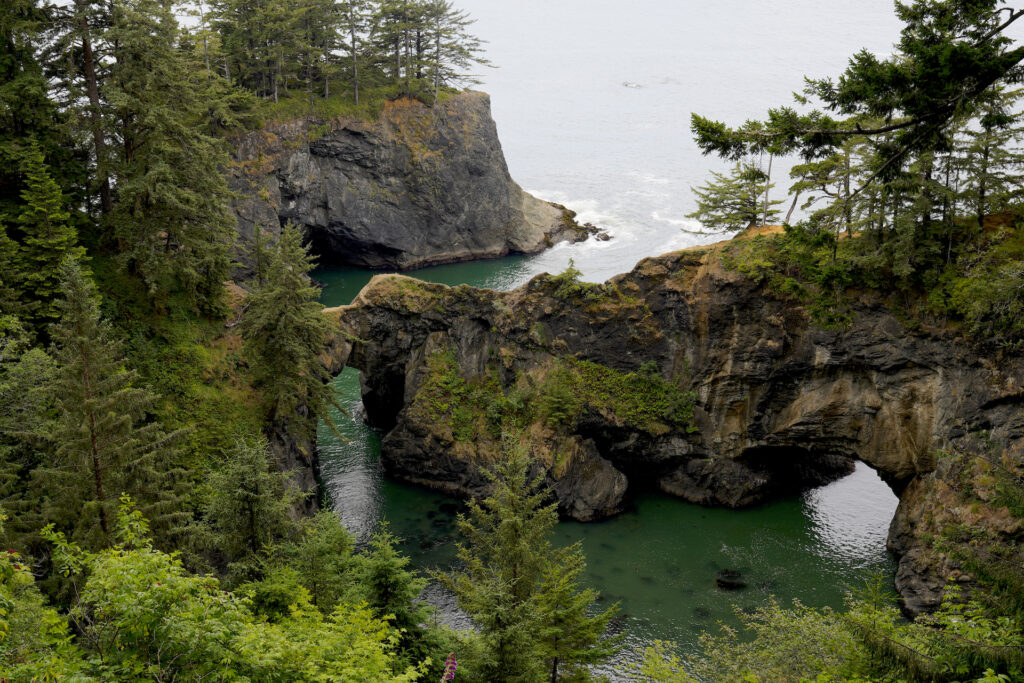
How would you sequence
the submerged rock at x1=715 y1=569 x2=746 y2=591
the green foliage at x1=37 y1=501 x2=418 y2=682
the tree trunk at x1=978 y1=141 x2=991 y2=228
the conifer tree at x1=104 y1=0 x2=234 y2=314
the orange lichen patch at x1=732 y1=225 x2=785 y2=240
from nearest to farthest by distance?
1. the green foliage at x1=37 y1=501 x2=418 y2=682
2. the tree trunk at x1=978 y1=141 x2=991 y2=228
3. the conifer tree at x1=104 y1=0 x2=234 y2=314
4. the submerged rock at x1=715 y1=569 x2=746 y2=591
5. the orange lichen patch at x1=732 y1=225 x2=785 y2=240

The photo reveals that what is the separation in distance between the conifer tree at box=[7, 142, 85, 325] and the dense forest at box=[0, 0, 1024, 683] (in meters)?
0.12

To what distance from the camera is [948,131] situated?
882 inches

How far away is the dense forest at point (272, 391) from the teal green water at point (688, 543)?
1987mm

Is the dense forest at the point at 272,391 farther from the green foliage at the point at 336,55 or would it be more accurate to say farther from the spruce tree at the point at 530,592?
the green foliage at the point at 336,55

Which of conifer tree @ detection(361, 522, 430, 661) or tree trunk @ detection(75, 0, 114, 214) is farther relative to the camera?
tree trunk @ detection(75, 0, 114, 214)

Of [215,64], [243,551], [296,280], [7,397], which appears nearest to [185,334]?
[296,280]

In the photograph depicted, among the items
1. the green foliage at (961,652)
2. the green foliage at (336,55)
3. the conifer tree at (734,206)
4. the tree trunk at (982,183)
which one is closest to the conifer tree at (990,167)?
the tree trunk at (982,183)

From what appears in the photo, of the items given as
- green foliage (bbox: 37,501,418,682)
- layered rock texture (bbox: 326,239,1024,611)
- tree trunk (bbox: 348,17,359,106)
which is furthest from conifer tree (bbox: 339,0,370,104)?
green foliage (bbox: 37,501,418,682)

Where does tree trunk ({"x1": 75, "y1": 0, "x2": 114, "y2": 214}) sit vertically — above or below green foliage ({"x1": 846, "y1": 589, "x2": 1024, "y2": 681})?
above

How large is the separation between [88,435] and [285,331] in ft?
36.6

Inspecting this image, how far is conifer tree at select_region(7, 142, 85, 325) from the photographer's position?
25609mm

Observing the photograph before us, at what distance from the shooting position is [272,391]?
29.6 metres

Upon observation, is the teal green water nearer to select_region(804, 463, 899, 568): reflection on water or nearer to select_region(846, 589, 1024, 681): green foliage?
select_region(804, 463, 899, 568): reflection on water

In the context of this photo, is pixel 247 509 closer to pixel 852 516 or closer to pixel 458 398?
pixel 458 398
